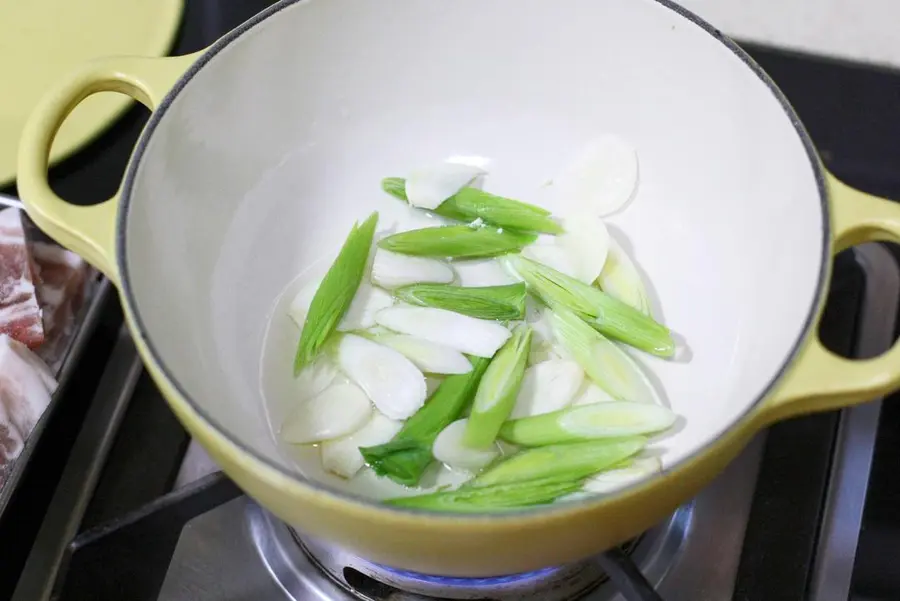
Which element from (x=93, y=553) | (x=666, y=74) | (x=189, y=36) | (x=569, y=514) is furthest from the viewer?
(x=189, y=36)

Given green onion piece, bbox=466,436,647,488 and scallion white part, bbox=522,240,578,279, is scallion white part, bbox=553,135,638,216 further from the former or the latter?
green onion piece, bbox=466,436,647,488

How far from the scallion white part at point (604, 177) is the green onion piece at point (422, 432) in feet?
0.52

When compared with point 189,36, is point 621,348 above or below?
below

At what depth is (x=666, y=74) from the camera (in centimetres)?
57

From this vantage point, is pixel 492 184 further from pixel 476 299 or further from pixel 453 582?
pixel 453 582

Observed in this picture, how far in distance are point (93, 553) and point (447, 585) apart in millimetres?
190

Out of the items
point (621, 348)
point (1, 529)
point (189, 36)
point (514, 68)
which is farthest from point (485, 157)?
point (1, 529)

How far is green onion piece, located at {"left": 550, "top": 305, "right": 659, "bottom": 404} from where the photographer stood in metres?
0.52

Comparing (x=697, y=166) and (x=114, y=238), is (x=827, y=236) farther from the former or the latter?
(x=114, y=238)

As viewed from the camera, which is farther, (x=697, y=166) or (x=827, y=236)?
(x=697, y=166)

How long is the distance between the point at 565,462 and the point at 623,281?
0.16 metres

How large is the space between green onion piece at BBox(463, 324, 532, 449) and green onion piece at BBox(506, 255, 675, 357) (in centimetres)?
4

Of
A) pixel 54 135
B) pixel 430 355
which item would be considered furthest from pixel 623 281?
pixel 54 135

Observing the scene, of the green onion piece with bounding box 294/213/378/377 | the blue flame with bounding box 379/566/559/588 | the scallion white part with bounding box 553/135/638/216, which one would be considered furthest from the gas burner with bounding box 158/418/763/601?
the scallion white part with bounding box 553/135/638/216
